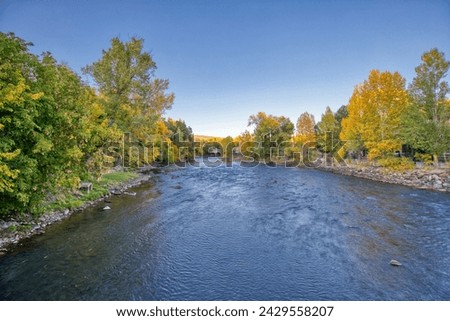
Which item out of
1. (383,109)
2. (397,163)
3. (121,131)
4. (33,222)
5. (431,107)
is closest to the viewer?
(33,222)

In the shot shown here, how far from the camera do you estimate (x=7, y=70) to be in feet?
33.9

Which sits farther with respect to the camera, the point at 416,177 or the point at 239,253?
the point at 416,177

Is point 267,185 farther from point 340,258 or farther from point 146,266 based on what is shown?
point 146,266

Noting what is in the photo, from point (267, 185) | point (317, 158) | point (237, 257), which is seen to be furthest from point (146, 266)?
point (317, 158)

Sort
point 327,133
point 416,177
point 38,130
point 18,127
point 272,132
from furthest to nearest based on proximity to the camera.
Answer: point 272,132 < point 327,133 < point 416,177 < point 38,130 < point 18,127

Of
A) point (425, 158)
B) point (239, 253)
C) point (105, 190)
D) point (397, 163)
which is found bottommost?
point (239, 253)

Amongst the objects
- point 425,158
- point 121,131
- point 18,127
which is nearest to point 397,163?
point 425,158

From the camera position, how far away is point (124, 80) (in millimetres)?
26984

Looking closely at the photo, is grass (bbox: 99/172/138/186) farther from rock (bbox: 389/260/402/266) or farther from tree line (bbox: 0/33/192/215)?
rock (bbox: 389/260/402/266)

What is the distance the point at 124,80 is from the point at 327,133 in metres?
39.7

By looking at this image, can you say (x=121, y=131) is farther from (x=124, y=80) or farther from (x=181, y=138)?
(x=181, y=138)

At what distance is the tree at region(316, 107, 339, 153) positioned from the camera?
172 feet
